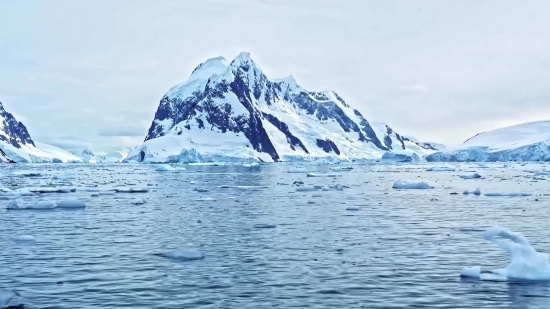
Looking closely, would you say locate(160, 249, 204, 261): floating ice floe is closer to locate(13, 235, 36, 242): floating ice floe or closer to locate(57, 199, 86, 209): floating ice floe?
locate(13, 235, 36, 242): floating ice floe

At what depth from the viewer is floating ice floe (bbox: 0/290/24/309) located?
14000 millimetres

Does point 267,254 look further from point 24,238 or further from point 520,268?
point 24,238

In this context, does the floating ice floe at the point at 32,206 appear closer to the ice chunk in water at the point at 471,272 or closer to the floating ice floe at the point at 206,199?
the floating ice floe at the point at 206,199

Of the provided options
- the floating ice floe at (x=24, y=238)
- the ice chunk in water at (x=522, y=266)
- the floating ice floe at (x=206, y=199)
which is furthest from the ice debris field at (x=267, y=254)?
the floating ice floe at (x=206, y=199)

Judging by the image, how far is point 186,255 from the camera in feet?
66.3

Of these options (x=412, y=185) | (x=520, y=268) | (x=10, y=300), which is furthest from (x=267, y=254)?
(x=412, y=185)

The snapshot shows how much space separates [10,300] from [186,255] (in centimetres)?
669

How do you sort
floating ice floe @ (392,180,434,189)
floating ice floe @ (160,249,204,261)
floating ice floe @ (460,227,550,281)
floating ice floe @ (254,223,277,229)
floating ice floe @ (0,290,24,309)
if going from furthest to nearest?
floating ice floe @ (392,180,434,189)
floating ice floe @ (254,223,277,229)
floating ice floe @ (160,249,204,261)
floating ice floe @ (460,227,550,281)
floating ice floe @ (0,290,24,309)

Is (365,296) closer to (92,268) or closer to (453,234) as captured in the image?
(92,268)

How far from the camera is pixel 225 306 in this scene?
14.2m

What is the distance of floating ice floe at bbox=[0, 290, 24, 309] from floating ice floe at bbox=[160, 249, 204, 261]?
604 centimetres

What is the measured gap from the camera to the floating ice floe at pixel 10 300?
14.0 m

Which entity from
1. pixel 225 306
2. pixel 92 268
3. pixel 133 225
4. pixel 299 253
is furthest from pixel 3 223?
pixel 225 306

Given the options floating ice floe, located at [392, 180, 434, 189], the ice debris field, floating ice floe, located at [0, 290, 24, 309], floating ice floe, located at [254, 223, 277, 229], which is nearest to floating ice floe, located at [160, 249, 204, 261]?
the ice debris field
